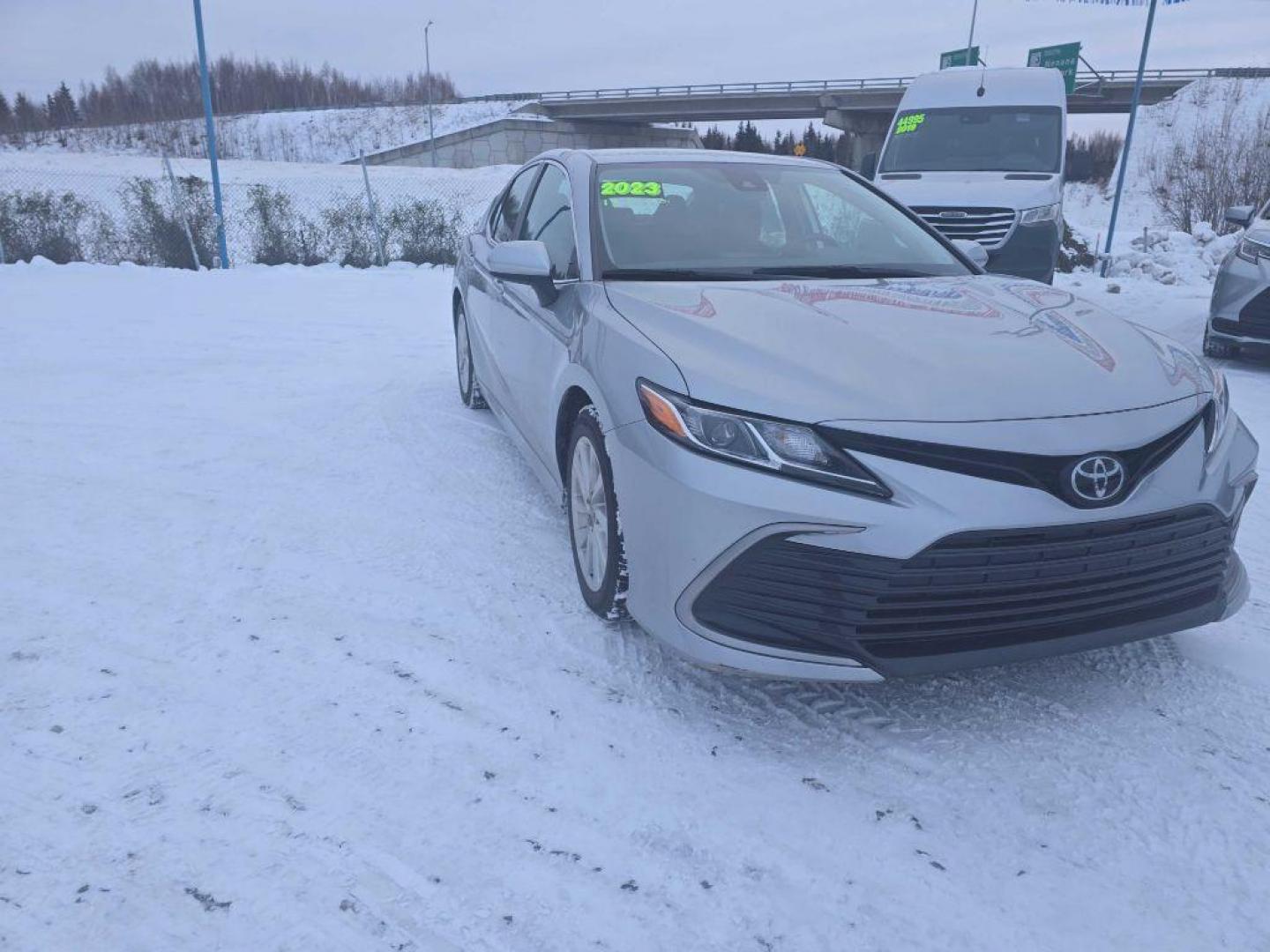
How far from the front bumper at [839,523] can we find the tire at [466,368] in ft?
10.2

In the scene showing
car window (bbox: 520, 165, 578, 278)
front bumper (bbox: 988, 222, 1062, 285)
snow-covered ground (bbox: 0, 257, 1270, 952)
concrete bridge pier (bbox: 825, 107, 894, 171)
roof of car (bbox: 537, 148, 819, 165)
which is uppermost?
concrete bridge pier (bbox: 825, 107, 894, 171)

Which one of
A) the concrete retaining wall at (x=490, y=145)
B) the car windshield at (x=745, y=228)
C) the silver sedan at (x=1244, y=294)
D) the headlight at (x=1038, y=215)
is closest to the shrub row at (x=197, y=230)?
the headlight at (x=1038, y=215)

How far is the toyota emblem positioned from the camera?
221 centimetres

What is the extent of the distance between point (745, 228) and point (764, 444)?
1.63m

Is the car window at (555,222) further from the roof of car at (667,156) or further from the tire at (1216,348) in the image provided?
the tire at (1216,348)

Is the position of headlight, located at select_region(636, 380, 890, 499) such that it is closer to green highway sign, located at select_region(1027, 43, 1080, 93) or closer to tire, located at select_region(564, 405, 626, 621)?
tire, located at select_region(564, 405, 626, 621)

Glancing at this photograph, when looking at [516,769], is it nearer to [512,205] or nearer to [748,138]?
[512,205]

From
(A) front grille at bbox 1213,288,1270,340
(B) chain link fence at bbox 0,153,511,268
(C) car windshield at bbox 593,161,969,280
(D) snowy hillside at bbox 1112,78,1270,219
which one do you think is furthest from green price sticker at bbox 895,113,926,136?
(D) snowy hillside at bbox 1112,78,1270,219

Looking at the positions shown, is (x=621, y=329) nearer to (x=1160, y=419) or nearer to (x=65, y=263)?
(x=1160, y=419)

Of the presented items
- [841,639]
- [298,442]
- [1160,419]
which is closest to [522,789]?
[841,639]

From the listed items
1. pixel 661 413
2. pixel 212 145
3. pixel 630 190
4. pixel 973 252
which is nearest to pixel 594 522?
pixel 661 413

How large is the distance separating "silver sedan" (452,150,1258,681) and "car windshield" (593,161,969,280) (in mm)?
251

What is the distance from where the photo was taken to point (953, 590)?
219 cm

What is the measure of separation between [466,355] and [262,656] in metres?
3.06
